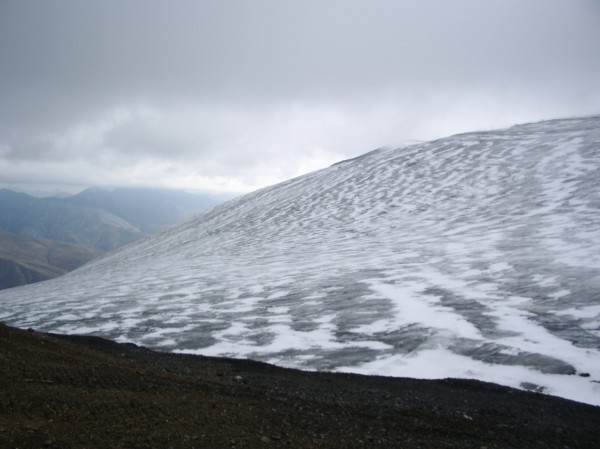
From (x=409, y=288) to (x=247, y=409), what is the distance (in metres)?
10.3

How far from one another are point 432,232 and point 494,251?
7373 millimetres

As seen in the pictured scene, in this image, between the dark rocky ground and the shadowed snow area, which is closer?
the dark rocky ground

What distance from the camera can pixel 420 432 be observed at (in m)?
5.55

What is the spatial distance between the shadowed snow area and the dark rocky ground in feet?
4.32

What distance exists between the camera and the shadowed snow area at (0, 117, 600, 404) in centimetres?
938

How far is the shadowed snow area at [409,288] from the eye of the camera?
9.38 meters

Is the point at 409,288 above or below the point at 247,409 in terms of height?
below

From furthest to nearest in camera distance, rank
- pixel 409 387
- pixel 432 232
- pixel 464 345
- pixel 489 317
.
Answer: pixel 432 232
pixel 489 317
pixel 464 345
pixel 409 387

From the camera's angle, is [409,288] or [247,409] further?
[409,288]

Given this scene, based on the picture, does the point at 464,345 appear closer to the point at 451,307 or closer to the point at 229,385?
the point at 451,307

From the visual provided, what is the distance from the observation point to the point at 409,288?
14875mm

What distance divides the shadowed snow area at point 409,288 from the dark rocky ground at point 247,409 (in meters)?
1.32

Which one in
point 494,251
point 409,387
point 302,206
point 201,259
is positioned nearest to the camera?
point 409,387

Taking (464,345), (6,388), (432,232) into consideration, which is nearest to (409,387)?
(464,345)
